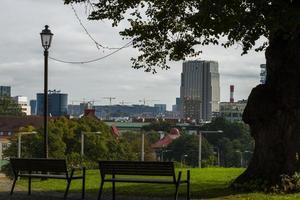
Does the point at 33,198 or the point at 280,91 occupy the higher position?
the point at 280,91

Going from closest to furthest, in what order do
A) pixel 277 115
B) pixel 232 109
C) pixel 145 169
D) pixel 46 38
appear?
pixel 145 169
pixel 277 115
pixel 46 38
pixel 232 109

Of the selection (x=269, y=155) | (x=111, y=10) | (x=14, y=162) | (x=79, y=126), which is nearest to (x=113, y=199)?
(x=14, y=162)

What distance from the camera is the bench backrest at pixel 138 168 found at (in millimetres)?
12406

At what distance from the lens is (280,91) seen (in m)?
15.4

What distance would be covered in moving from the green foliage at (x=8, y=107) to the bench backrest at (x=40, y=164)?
455ft

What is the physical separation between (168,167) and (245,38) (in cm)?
431

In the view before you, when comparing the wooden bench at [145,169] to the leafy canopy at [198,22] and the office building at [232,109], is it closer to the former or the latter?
the leafy canopy at [198,22]

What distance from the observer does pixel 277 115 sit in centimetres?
1541

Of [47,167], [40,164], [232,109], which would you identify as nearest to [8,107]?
[232,109]

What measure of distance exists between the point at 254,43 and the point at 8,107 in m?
145

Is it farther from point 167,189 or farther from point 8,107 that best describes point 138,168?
point 8,107

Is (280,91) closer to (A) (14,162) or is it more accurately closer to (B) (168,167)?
(B) (168,167)

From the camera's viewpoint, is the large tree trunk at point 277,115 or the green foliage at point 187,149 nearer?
the large tree trunk at point 277,115

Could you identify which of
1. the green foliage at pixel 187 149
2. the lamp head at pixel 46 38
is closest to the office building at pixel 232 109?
the green foliage at pixel 187 149
